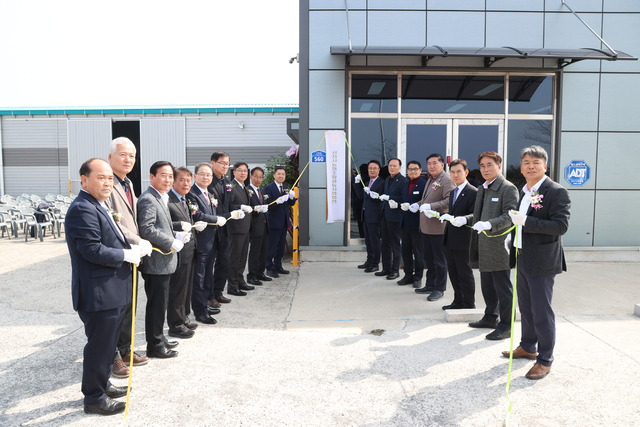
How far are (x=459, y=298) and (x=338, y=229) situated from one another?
357cm

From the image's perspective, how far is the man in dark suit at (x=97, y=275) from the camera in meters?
2.81

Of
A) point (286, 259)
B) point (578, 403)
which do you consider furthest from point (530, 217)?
point (286, 259)

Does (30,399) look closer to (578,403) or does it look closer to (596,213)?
(578,403)

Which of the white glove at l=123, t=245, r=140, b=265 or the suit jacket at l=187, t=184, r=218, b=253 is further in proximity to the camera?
the suit jacket at l=187, t=184, r=218, b=253

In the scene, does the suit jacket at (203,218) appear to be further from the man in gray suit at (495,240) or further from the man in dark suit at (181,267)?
the man in gray suit at (495,240)

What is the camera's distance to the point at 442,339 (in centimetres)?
436

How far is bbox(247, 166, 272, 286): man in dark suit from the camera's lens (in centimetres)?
663

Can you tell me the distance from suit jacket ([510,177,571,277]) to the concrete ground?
0.89m

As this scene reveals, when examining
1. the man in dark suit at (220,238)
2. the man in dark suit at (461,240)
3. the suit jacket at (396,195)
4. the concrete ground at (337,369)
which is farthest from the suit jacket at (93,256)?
the suit jacket at (396,195)

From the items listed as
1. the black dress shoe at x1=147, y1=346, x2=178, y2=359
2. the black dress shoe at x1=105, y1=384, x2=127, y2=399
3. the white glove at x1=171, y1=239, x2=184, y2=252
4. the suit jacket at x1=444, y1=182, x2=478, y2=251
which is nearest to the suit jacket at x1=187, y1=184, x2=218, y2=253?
the white glove at x1=171, y1=239, x2=184, y2=252

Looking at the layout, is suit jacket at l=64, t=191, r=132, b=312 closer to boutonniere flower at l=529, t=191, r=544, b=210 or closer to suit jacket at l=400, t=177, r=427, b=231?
boutonniere flower at l=529, t=191, r=544, b=210

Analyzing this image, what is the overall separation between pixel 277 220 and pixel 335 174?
157 cm

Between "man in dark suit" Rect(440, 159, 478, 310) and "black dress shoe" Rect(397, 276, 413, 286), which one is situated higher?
"man in dark suit" Rect(440, 159, 478, 310)

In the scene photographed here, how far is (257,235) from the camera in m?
6.71
